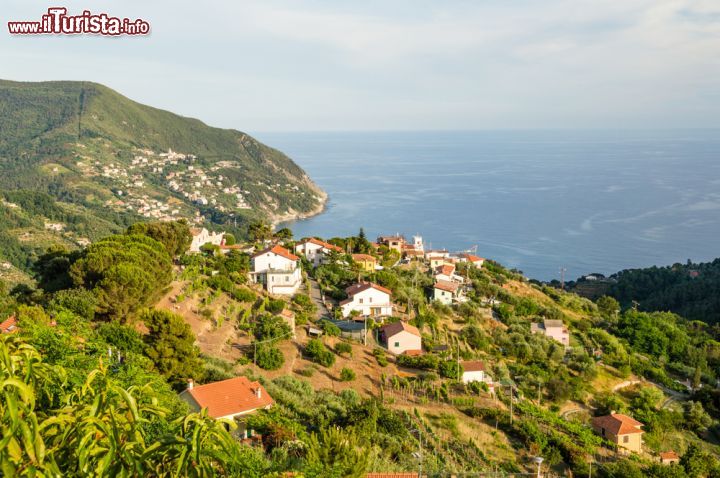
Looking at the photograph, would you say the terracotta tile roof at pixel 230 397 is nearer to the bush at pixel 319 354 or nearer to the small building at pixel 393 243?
the bush at pixel 319 354

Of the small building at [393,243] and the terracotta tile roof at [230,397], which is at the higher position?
the terracotta tile roof at [230,397]

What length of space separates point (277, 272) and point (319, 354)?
35.1 feet

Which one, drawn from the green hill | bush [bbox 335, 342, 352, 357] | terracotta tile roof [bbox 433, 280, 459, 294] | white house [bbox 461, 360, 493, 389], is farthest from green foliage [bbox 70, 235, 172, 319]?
the green hill

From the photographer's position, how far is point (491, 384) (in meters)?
24.6

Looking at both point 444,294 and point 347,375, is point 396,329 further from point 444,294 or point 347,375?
point 444,294

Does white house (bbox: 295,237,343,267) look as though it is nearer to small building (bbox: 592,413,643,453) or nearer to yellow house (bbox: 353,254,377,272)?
yellow house (bbox: 353,254,377,272)

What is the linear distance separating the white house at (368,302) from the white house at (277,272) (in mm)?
3647

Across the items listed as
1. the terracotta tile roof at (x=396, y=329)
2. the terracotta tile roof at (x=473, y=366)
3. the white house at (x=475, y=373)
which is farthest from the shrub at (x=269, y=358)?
the terracotta tile roof at (x=473, y=366)

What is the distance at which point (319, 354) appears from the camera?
76.6 feet

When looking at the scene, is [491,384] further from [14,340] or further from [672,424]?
[14,340]

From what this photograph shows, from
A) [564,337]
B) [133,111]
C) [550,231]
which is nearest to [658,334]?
[564,337]

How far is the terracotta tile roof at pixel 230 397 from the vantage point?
15.1m

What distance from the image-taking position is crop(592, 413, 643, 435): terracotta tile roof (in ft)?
72.8

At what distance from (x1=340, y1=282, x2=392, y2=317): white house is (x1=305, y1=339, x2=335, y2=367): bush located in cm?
716
